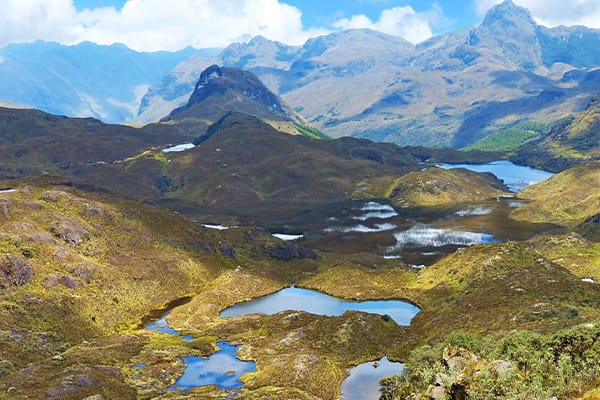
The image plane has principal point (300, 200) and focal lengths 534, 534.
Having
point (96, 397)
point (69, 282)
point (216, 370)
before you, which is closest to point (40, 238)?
point (69, 282)

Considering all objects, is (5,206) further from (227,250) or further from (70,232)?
(227,250)

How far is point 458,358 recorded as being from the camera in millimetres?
66875

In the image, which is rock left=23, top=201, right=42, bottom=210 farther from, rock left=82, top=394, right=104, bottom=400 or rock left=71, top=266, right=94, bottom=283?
rock left=82, top=394, right=104, bottom=400

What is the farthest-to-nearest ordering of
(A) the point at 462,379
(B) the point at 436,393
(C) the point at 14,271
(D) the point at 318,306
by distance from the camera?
(D) the point at 318,306
(C) the point at 14,271
(B) the point at 436,393
(A) the point at 462,379

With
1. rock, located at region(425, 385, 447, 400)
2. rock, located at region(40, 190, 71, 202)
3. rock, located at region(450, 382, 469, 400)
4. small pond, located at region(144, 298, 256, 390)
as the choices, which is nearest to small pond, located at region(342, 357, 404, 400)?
small pond, located at region(144, 298, 256, 390)

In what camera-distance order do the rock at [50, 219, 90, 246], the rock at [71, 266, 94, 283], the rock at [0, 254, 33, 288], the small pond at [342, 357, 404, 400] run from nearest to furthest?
the small pond at [342, 357, 404, 400] → the rock at [0, 254, 33, 288] → the rock at [71, 266, 94, 283] → the rock at [50, 219, 90, 246]

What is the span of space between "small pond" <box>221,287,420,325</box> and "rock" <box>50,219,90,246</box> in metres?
49.8

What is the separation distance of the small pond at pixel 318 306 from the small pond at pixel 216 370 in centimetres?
2951

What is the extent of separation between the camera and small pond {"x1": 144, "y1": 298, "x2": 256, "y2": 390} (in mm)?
92875

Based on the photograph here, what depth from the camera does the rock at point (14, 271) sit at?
121 metres

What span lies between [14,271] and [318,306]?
7559 cm

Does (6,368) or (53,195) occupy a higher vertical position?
(53,195)

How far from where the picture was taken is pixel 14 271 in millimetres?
123625

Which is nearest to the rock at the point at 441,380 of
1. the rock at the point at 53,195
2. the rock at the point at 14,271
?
the rock at the point at 14,271
